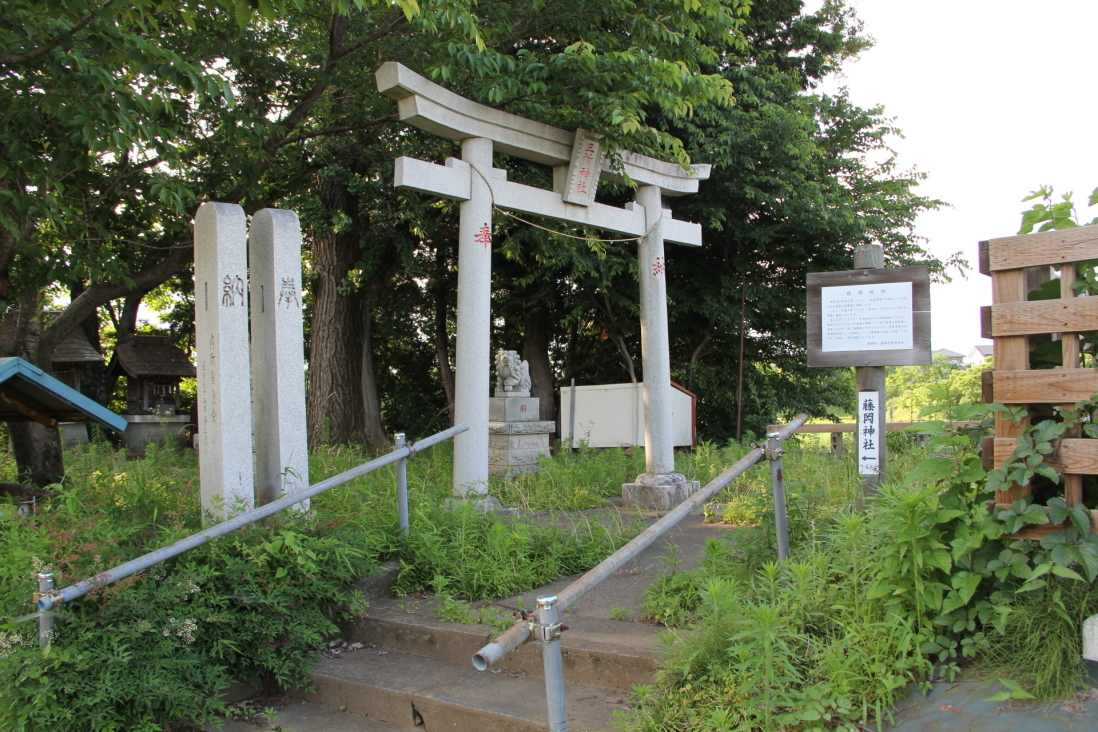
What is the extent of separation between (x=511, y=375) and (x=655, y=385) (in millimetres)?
1953

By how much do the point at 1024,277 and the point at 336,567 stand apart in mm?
3720

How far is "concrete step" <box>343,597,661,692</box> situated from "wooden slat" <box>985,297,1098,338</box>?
2044 millimetres

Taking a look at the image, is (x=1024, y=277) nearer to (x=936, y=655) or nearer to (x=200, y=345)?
(x=936, y=655)

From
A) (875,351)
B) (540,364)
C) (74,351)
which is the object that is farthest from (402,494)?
(74,351)

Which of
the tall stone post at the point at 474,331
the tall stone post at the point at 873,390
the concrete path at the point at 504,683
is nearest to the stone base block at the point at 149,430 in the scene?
the tall stone post at the point at 474,331

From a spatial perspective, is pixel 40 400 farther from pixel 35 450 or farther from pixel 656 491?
pixel 656 491

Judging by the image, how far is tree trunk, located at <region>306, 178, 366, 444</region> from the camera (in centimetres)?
1252

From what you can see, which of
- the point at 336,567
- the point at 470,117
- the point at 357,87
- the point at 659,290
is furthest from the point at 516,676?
the point at 357,87

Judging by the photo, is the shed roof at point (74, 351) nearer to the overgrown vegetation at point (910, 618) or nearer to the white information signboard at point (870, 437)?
the white information signboard at point (870, 437)

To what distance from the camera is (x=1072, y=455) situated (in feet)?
9.39

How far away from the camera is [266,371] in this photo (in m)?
5.17

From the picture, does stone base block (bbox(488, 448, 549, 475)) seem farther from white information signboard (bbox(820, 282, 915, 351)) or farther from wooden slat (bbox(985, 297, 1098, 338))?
wooden slat (bbox(985, 297, 1098, 338))

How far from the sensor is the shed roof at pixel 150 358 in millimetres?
17078

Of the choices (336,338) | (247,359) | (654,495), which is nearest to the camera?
(247,359)
